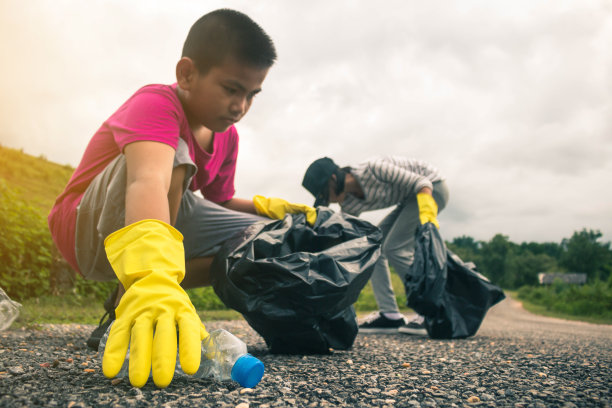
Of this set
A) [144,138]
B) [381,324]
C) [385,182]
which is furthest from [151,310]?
[381,324]

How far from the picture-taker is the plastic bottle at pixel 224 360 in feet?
4.54

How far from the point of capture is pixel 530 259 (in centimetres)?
6412

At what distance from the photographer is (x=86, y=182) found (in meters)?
2.44

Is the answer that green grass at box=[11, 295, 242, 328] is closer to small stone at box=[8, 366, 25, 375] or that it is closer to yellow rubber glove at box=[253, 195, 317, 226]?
yellow rubber glove at box=[253, 195, 317, 226]

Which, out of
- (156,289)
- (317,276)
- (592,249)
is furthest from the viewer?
(592,249)

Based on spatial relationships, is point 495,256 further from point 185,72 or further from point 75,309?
point 185,72

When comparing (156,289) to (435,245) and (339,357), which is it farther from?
(435,245)

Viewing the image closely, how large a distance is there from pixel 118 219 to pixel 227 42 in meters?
1.09

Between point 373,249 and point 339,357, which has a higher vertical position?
point 373,249

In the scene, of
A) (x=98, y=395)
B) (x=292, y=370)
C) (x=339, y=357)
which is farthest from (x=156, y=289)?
(x=339, y=357)

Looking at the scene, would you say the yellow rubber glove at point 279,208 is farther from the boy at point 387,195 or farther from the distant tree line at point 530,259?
the distant tree line at point 530,259

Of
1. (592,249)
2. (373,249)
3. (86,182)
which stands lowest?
(373,249)

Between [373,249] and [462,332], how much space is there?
66.3 inches

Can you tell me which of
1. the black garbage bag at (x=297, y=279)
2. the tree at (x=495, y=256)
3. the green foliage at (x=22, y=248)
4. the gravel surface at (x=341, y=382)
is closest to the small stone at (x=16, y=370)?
the gravel surface at (x=341, y=382)
